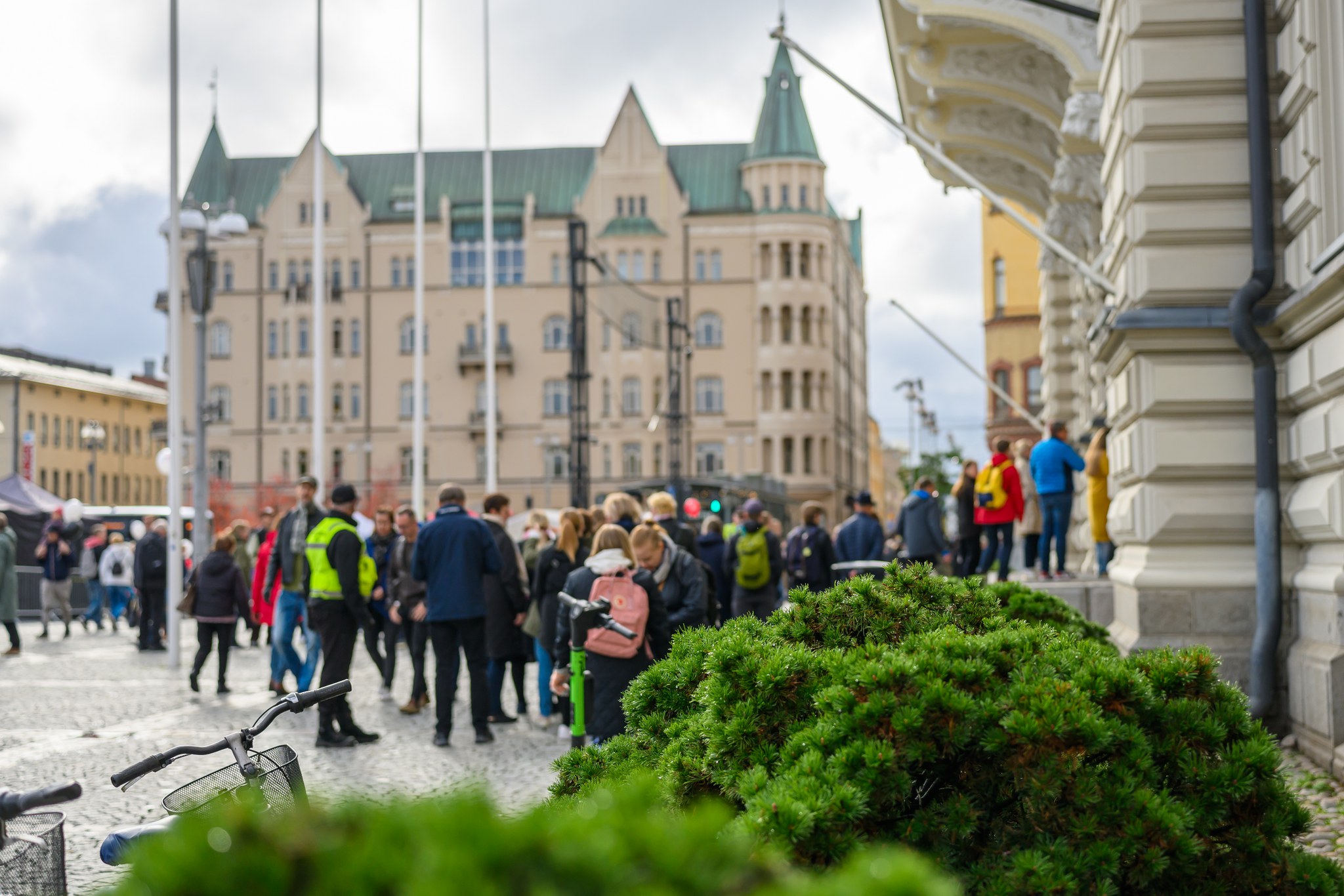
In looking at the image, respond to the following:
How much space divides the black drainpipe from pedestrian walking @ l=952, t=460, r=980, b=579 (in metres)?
7.09

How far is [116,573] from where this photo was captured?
1052 inches

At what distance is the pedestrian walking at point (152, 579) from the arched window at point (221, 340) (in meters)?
65.4

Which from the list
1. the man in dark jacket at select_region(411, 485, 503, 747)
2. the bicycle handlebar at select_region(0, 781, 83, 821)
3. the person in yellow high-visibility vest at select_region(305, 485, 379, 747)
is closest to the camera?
the bicycle handlebar at select_region(0, 781, 83, 821)

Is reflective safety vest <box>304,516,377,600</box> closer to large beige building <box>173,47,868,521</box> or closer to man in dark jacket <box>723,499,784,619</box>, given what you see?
man in dark jacket <box>723,499,784,619</box>

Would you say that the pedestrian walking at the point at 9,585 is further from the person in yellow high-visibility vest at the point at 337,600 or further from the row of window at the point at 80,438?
the row of window at the point at 80,438

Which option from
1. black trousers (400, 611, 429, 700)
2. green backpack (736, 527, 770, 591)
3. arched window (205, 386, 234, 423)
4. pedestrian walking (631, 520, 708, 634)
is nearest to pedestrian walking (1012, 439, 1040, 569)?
green backpack (736, 527, 770, 591)

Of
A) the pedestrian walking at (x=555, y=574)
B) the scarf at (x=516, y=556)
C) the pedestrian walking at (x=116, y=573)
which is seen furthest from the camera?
the pedestrian walking at (x=116, y=573)

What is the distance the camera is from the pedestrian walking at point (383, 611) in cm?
1464

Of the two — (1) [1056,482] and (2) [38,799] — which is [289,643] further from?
(2) [38,799]

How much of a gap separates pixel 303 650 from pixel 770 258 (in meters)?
64.2

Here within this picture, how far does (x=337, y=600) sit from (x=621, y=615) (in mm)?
3295

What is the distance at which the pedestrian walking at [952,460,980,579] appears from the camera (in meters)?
17.6

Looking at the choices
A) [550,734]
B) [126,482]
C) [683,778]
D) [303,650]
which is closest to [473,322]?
[126,482]

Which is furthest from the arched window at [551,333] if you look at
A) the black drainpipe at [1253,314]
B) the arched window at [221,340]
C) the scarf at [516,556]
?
the black drainpipe at [1253,314]
